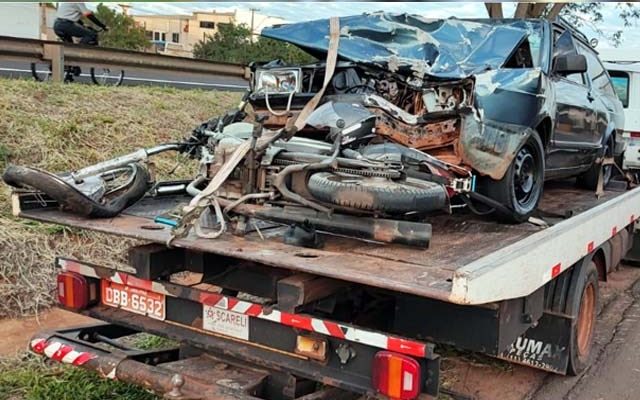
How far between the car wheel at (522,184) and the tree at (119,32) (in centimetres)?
3066

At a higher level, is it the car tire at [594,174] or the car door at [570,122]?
the car door at [570,122]

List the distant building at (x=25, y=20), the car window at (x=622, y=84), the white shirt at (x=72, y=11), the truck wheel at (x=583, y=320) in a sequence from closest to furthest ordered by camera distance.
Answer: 1. the truck wheel at (x=583, y=320)
2. the car window at (x=622, y=84)
3. the white shirt at (x=72, y=11)
4. the distant building at (x=25, y=20)

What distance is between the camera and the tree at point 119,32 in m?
35.5

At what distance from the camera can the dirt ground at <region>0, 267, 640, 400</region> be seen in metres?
4.85

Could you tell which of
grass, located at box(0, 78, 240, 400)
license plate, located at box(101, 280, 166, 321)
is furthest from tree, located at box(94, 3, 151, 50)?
license plate, located at box(101, 280, 166, 321)

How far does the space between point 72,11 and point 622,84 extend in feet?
26.5

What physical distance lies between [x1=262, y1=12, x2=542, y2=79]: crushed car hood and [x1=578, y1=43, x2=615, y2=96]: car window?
5.33ft

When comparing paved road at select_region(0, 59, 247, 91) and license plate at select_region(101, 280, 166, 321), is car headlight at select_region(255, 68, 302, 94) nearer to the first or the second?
license plate at select_region(101, 280, 166, 321)

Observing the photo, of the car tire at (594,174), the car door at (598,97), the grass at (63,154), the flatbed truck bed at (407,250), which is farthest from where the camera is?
the car tire at (594,174)

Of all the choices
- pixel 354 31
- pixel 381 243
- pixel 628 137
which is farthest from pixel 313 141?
pixel 628 137

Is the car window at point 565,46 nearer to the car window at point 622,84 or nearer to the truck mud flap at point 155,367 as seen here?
the car window at point 622,84

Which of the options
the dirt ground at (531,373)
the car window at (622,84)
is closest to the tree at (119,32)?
the car window at (622,84)

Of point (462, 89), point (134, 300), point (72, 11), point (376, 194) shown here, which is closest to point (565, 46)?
point (462, 89)

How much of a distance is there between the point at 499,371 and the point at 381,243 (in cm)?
195
